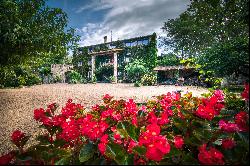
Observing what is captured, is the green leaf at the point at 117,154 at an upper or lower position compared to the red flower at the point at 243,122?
lower

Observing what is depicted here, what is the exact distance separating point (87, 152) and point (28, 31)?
9.83 metres

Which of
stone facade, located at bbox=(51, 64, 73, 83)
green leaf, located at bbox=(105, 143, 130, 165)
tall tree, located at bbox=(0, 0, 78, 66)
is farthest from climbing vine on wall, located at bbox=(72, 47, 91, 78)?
green leaf, located at bbox=(105, 143, 130, 165)

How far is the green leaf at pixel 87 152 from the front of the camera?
176cm

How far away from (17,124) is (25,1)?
6711 millimetres

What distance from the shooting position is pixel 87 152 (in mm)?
1848

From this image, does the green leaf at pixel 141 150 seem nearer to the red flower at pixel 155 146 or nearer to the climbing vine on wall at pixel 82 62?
the red flower at pixel 155 146

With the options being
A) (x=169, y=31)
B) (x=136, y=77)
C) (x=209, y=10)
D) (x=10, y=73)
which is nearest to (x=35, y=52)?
(x=10, y=73)

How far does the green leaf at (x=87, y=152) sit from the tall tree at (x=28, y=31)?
8.76 metres

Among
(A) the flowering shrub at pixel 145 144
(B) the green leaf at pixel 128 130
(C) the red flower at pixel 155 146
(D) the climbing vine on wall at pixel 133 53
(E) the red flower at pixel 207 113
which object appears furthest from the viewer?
(D) the climbing vine on wall at pixel 133 53

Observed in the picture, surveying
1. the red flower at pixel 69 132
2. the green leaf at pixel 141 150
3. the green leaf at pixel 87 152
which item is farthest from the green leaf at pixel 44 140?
the green leaf at pixel 141 150

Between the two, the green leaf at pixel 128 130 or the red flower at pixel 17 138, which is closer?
the green leaf at pixel 128 130

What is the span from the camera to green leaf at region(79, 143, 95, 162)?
5.78 ft

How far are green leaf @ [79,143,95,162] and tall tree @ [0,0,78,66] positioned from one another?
876 cm

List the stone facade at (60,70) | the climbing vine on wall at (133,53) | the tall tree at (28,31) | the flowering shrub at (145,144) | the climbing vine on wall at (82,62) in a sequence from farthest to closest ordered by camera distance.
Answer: the climbing vine on wall at (82,62) → the stone facade at (60,70) → the climbing vine on wall at (133,53) → the tall tree at (28,31) → the flowering shrub at (145,144)
